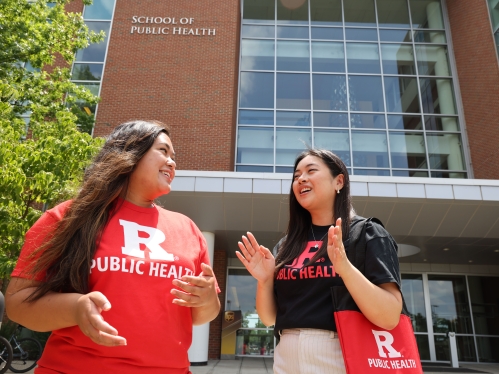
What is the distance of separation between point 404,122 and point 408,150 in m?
1.11

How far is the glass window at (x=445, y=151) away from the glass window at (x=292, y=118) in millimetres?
4275

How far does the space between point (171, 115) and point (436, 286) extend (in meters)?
11.3

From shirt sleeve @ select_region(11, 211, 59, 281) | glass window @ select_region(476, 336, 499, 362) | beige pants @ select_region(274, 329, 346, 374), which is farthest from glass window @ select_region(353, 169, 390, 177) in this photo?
shirt sleeve @ select_region(11, 211, 59, 281)

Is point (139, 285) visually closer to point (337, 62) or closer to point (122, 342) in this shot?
point (122, 342)

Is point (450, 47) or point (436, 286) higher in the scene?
point (450, 47)

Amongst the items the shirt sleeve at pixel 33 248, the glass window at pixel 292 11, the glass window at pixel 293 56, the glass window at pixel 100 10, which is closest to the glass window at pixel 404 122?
the glass window at pixel 293 56

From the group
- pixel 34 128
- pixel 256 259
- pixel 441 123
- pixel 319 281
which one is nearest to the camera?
pixel 319 281

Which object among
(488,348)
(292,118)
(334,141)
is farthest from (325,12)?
(488,348)

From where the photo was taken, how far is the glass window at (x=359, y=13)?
16.5 metres

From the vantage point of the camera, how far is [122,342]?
53.4 inches

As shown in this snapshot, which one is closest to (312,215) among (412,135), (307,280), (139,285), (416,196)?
(307,280)

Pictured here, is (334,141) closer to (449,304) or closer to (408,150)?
(408,150)

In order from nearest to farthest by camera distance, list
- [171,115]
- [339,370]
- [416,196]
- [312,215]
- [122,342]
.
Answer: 1. [122,342]
2. [339,370]
3. [312,215]
4. [416,196]
5. [171,115]

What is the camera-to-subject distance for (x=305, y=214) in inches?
105
